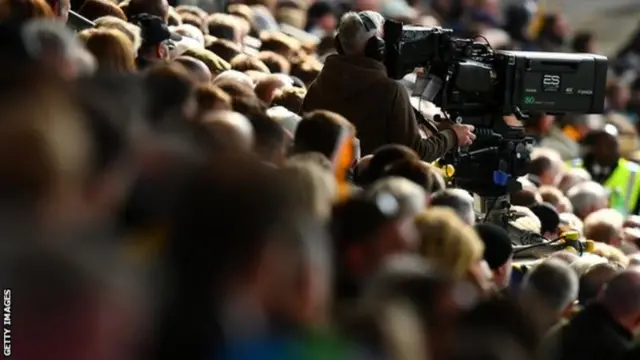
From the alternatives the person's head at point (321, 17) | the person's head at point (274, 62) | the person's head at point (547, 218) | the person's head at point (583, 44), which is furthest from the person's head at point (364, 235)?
the person's head at point (583, 44)

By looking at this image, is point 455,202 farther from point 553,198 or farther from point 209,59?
point 553,198

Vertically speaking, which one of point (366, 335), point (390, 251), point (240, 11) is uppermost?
point (366, 335)

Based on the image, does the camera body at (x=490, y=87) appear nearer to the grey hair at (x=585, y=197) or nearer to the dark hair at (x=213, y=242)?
the grey hair at (x=585, y=197)

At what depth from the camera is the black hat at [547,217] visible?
9.55 metres

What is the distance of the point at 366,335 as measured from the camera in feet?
12.9

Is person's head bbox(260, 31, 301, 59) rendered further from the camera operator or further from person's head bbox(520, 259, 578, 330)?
person's head bbox(520, 259, 578, 330)

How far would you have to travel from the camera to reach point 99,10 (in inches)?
363

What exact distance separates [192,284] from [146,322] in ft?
1.05

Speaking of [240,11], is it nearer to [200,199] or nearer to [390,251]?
[390,251]

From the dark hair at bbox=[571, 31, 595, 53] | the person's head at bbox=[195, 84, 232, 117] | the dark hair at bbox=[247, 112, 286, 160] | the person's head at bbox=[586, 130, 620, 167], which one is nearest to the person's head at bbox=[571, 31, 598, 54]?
the dark hair at bbox=[571, 31, 595, 53]

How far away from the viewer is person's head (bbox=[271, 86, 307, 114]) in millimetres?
8633

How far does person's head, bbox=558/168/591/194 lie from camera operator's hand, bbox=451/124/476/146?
165 inches

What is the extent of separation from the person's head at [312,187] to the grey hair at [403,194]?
1.24 feet

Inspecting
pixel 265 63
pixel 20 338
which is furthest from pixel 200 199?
pixel 265 63
